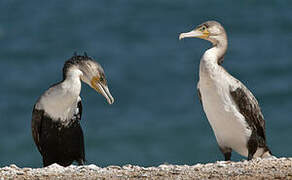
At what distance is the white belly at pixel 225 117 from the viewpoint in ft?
48.4

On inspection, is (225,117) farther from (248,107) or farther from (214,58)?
(214,58)

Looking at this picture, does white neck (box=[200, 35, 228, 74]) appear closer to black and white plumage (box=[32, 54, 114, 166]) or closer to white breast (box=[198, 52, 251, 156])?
white breast (box=[198, 52, 251, 156])

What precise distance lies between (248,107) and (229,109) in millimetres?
340

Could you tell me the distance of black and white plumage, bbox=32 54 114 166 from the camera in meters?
Answer: 14.9

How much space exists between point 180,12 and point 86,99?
858cm

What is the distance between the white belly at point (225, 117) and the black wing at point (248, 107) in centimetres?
8

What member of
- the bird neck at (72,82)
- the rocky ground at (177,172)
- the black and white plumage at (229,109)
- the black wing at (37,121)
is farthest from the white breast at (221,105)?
the black wing at (37,121)

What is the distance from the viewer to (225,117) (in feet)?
48.7

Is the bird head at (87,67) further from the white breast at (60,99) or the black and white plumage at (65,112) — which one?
the white breast at (60,99)

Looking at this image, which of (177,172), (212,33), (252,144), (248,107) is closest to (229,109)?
(248,107)

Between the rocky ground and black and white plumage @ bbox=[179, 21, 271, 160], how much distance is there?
2.27m

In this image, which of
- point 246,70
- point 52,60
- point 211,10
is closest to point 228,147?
point 246,70

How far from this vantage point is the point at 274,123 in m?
39.2

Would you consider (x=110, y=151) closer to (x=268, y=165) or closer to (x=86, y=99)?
(x=86, y=99)
